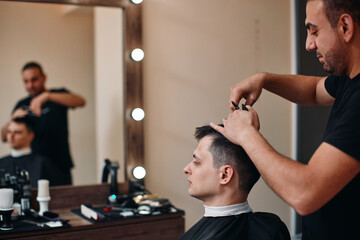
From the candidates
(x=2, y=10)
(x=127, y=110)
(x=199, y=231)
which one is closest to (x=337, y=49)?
(x=199, y=231)

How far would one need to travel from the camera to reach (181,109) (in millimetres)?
3078

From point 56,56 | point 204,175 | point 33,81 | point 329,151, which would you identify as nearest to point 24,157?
point 33,81

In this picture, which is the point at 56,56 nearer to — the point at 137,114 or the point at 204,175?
the point at 137,114

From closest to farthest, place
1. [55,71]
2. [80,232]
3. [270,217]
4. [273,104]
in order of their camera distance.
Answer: [270,217] < [80,232] < [55,71] < [273,104]

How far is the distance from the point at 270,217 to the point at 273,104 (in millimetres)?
1814

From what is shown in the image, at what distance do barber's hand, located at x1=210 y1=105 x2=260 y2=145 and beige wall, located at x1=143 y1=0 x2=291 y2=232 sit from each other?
1.60m

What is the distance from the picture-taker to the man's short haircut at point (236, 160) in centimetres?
173

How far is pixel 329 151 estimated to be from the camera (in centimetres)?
122

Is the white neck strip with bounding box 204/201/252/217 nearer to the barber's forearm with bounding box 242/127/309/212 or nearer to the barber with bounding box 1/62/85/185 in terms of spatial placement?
the barber's forearm with bounding box 242/127/309/212

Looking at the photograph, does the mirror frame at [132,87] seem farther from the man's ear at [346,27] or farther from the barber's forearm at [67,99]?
the man's ear at [346,27]

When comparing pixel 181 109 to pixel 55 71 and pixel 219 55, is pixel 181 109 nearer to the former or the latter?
pixel 219 55

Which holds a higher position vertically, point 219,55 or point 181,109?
point 219,55

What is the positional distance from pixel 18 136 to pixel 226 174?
1415mm

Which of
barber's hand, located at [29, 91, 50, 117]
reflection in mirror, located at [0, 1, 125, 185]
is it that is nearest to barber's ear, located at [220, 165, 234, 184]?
reflection in mirror, located at [0, 1, 125, 185]
